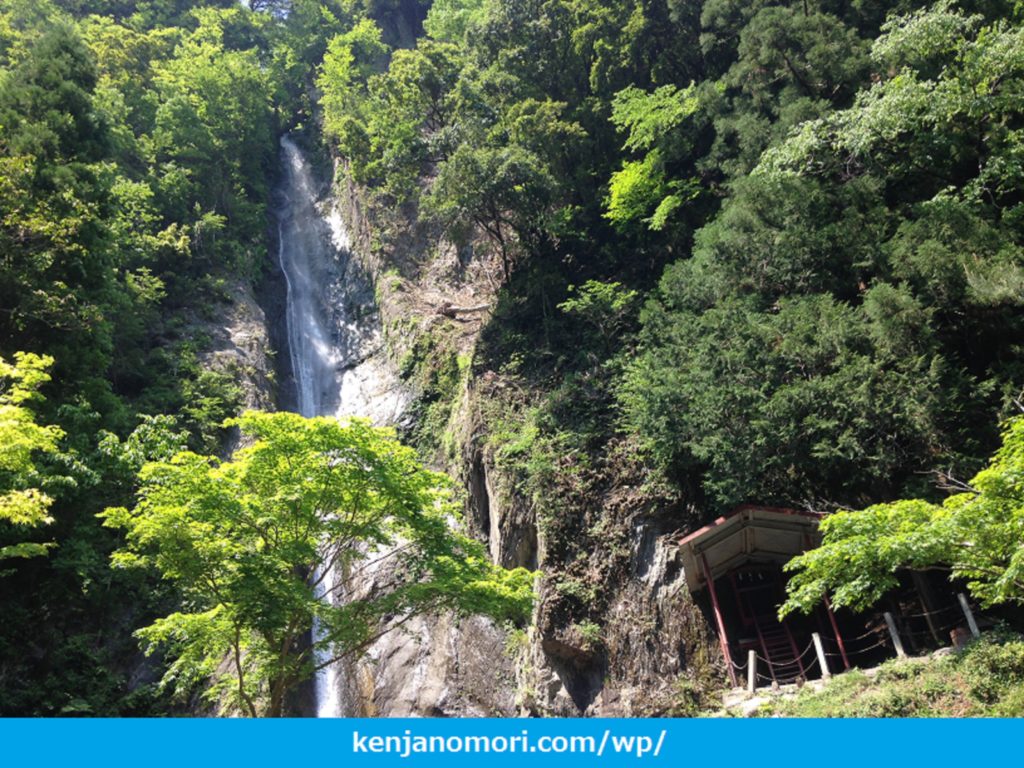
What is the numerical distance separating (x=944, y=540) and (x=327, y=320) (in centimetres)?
2759

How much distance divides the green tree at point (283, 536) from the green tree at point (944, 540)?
4.64 metres

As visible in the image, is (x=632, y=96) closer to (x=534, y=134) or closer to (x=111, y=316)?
(x=534, y=134)

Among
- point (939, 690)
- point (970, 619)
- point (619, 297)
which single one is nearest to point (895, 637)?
point (970, 619)

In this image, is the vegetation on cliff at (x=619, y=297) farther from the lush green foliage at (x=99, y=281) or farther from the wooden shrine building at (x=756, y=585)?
the wooden shrine building at (x=756, y=585)

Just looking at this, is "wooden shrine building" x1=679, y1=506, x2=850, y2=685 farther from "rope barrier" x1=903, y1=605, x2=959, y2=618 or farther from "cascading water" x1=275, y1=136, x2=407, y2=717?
"cascading water" x1=275, y1=136, x2=407, y2=717

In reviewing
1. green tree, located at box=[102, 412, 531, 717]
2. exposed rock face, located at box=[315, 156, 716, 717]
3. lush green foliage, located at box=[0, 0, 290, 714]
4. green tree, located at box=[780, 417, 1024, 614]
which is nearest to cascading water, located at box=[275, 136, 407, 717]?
lush green foliage, located at box=[0, 0, 290, 714]

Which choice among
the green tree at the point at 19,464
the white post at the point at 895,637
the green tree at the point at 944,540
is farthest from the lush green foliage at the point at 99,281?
the white post at the point at 895,637

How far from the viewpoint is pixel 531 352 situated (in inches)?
808

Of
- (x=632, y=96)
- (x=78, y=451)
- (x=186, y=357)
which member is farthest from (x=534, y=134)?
(x=78, y=451)

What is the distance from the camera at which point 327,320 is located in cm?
3200

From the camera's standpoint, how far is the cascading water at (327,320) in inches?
1079

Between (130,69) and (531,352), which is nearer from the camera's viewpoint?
(531,352)

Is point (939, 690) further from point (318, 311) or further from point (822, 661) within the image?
point (318, 311)

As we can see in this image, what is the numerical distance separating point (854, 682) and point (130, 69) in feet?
121
